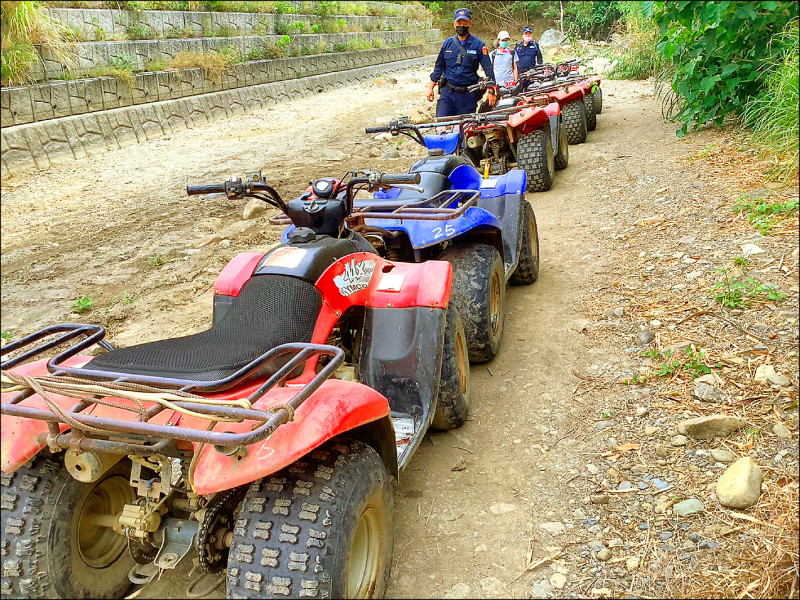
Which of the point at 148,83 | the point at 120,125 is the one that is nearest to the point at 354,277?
the point at 120,125

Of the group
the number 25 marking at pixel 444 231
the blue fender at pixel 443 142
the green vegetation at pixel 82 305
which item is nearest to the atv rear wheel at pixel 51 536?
the number 25 marking at pixel 444 231

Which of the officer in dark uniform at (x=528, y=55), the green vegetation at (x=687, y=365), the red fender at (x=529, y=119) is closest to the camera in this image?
the green vegetation at (x=687, y=365)

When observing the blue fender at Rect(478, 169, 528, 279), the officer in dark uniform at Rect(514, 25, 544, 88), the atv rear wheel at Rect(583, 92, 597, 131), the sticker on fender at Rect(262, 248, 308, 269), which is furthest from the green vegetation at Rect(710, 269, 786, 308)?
the officer in dark uniform at Rect(514, 25, 544, 88)

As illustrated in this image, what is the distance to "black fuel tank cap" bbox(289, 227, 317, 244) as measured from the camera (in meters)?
2.95

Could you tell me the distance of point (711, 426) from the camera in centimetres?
309

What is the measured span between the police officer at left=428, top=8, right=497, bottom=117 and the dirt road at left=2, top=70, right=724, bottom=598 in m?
1.29

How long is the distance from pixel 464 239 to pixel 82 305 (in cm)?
310

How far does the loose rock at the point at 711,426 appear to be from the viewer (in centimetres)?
307

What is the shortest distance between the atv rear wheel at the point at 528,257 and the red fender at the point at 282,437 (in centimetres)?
306

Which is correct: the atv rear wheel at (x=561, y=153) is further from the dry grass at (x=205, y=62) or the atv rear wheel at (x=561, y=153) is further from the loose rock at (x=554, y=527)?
the dry grass at (x=205, y=62)

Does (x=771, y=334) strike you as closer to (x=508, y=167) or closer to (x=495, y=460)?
(x=495, y=460)

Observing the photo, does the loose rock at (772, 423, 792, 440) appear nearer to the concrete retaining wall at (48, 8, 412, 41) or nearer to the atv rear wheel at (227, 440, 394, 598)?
the atv rear wheel at (227, 440, 394, 598)

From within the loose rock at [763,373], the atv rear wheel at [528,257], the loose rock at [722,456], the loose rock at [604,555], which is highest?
the atv rear wheel at [528,257]

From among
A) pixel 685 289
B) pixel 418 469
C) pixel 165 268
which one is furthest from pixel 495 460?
pixel 165 268
